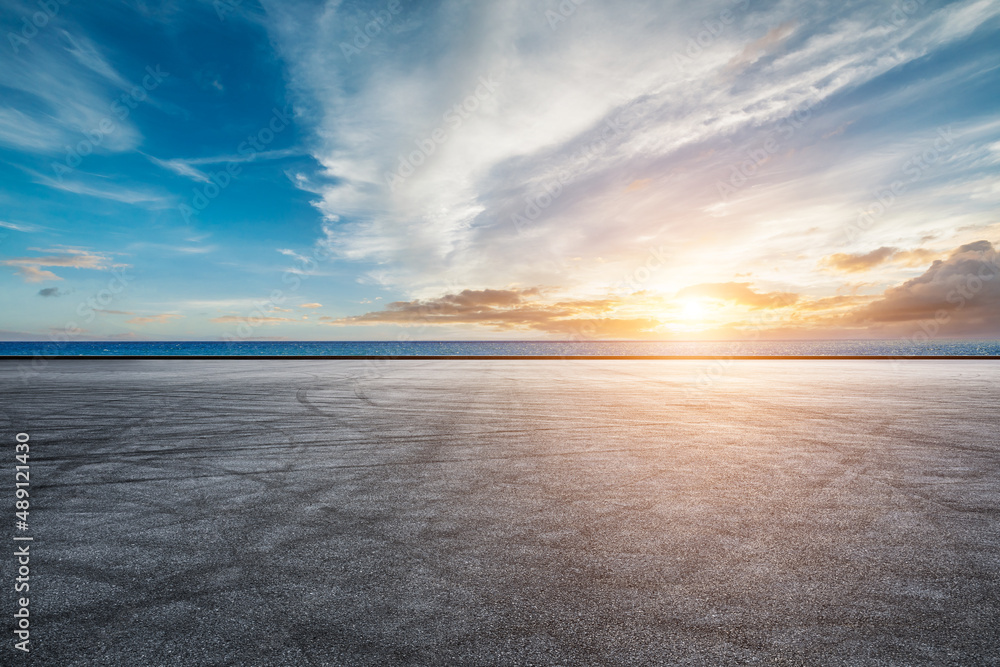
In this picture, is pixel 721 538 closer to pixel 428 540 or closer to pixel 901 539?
pixel 901 539

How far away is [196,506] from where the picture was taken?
4.65 meters

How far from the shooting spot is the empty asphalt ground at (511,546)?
258 cm

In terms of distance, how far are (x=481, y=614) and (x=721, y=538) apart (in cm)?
217

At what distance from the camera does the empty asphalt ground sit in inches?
101

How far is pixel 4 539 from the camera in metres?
3.94

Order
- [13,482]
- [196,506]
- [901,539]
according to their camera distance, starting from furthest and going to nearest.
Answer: [13,482] < [196,506] < [901,539]

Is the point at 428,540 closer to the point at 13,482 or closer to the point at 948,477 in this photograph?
the point at 13,482

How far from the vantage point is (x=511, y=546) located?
3713 millimetres

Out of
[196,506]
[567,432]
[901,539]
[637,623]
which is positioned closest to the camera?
[637,623]

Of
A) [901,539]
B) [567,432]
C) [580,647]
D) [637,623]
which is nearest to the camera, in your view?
[580,647]

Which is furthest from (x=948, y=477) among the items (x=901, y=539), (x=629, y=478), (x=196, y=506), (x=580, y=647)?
(x=196, y=506)

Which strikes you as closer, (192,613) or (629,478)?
(192,613)

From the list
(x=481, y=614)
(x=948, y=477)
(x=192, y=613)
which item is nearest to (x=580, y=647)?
(x=481, y=614)

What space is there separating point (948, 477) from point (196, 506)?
8.13 m
